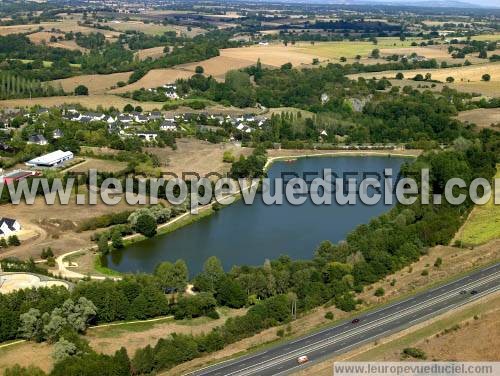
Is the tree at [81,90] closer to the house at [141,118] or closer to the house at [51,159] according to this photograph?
the house at [141,118]

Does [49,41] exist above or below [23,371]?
above

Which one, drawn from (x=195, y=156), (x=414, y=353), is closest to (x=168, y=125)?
(x=195, y=156)

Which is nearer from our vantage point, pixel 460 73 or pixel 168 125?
pixel 168 125

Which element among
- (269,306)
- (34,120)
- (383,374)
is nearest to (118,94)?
(34,120)

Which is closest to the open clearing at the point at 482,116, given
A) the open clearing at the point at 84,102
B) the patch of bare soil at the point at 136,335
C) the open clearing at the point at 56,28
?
the open clearing at the point at 84,102

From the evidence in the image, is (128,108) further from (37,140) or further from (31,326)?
(31,326)

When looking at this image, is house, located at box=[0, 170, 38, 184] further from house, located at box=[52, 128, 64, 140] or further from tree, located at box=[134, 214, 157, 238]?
tree, located at box=[134, 214, 157, 238]
